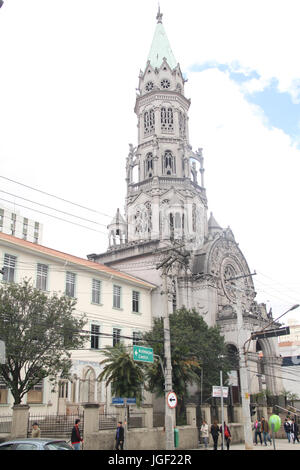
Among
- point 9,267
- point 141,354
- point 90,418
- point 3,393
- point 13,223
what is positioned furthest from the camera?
point 13,223

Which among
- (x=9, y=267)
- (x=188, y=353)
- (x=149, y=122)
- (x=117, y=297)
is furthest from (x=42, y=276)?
(x=149, y=122)

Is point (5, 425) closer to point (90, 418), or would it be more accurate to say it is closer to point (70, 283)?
point (90, 418)

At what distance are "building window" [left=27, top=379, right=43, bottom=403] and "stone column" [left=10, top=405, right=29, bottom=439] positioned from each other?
398 inches

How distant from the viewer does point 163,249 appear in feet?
152

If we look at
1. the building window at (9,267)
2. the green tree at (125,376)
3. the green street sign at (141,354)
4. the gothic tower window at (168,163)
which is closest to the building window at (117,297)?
the building window at (9,267)

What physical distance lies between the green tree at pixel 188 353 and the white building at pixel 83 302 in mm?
3143

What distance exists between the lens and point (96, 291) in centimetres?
3712

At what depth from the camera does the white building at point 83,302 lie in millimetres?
30516

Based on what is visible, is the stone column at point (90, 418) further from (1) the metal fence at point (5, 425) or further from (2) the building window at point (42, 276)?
(2) the building window at point (42, 276)

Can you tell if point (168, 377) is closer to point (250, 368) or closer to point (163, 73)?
point (250, 368)

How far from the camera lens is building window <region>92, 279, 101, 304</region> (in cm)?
3680

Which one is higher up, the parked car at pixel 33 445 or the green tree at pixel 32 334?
the green tree at pixel 32 334

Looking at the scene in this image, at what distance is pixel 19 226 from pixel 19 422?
109297mm

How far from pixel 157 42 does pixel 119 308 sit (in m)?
48.2
